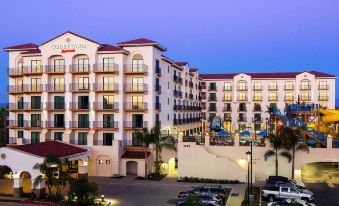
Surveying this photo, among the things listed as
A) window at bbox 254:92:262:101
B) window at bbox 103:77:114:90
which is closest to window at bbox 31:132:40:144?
window at bbox 103:77:114:90

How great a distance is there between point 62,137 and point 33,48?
1397 cm

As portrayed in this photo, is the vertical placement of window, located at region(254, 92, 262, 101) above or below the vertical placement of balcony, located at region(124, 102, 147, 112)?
above

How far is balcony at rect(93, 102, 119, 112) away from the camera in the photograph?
48.5m

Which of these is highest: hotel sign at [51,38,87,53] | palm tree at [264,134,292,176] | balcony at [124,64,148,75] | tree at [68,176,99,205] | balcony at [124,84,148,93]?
hotel sign at [51,38,87,53]

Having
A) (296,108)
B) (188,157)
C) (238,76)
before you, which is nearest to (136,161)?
(188,157)

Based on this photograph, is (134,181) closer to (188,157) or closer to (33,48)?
(188,157)

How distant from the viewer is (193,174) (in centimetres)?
4334

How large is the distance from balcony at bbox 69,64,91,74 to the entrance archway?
44.6ft

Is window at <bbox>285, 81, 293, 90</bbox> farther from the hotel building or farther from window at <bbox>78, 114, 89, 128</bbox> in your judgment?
window at <bbox>78, 114, 89, 128</bbox>

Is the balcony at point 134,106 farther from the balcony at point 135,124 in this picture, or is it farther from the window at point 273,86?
the window at point 273,86

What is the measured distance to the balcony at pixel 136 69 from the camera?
158 ft

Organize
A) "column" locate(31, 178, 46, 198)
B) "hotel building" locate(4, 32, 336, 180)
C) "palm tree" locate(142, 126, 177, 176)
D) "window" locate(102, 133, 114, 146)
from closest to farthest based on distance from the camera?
1. "column" locate(31, 178, 46, 198)
2. "palm tree" locate(142, 126, 177, 176)
3. "hotel building" locate(4, 32, 336, 180)
4. "window" locate(102, 133, 114, 146)

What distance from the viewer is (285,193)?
1318 inches

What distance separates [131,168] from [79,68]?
50.3 ft
